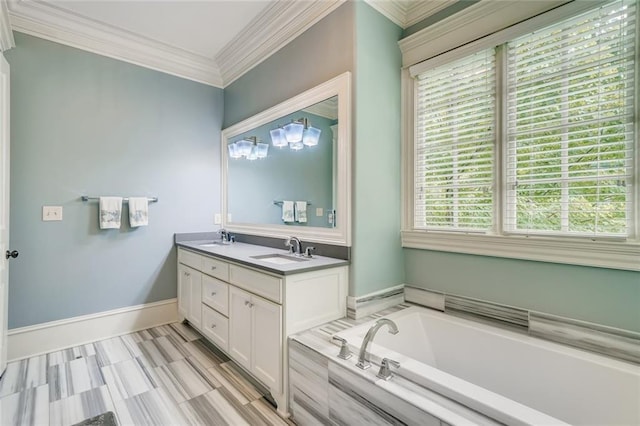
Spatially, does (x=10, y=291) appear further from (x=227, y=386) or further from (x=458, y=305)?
(x=458, y=305)

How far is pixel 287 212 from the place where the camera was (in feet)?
8.64

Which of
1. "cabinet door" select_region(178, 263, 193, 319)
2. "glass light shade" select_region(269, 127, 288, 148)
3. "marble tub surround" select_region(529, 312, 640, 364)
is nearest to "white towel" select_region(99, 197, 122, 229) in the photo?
"cabinet door" select_region(178, 263, 193, 319)

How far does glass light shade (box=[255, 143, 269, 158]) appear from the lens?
9.61 ft

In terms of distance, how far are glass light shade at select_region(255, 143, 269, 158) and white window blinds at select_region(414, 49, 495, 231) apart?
1395 mm

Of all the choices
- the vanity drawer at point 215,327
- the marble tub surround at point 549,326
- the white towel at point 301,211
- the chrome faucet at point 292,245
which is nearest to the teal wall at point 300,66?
the white towel at point 301,211

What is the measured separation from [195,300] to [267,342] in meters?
1.21

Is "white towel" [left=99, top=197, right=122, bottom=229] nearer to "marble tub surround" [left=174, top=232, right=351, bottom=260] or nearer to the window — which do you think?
"marble tub surround" [left=174, top=232, right=351, bottom=260]

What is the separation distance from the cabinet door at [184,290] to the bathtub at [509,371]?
5.96 feet

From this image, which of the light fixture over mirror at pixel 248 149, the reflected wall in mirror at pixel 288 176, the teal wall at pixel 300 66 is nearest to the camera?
the teal wall at pixel 300 66

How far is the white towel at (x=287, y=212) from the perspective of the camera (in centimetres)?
258

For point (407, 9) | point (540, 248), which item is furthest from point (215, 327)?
point (407, 9)

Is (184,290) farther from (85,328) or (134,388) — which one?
(134,388)

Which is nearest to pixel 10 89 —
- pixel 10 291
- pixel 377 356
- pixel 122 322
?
pixel 10 291

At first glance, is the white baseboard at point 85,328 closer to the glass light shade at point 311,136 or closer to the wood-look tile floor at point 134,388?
the wood-look tile floor at point 134,388
